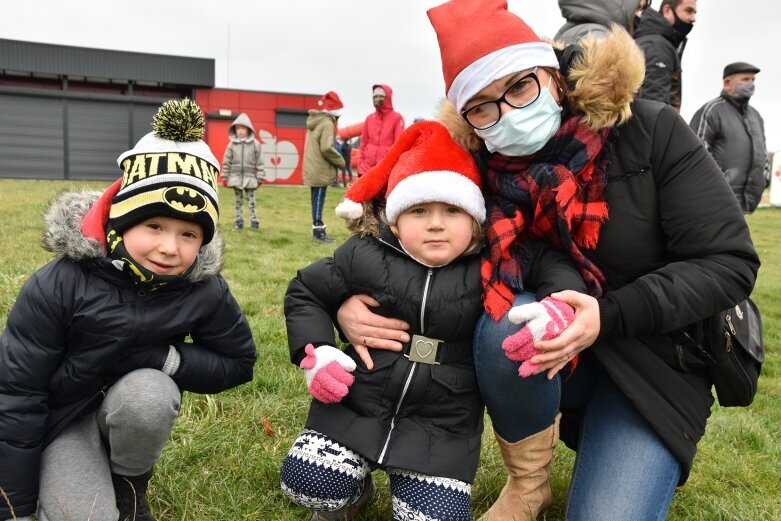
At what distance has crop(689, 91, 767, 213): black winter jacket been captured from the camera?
5762 mm

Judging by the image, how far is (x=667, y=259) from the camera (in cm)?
206

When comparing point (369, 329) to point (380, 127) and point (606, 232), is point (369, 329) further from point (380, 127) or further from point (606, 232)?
point (380, 127)

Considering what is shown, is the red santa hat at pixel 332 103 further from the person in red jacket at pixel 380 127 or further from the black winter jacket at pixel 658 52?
the black winter jacket at pixel 658 52

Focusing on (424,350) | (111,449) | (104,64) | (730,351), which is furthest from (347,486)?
(104,64)

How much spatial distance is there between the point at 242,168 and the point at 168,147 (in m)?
8.30

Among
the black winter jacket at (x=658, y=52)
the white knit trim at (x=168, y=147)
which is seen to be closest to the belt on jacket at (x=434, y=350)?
the white knit trim at (x=168, y=147)

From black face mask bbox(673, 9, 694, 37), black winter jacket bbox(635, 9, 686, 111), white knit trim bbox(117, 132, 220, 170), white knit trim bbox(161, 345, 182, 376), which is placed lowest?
white knit trim bbox(161, 345, 182, 376)

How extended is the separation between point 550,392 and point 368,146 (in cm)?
748

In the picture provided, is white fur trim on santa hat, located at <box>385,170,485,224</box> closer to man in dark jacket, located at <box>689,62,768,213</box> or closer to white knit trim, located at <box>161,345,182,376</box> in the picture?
white knit trim, located at <box>161,345,182,376</box>

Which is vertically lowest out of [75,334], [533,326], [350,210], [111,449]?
[111,449]

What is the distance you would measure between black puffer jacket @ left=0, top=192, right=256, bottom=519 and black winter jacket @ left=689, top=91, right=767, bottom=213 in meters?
4.93

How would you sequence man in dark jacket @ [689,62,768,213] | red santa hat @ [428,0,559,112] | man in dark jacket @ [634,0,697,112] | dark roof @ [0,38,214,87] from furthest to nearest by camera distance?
1. dark roof @ [0,38,214,87]
2. man in dark jacket @ [689,62,768,213]
3. man in dark jacket @ [634,0,697,112]
4. red santa hat @ [428,0,559,112]

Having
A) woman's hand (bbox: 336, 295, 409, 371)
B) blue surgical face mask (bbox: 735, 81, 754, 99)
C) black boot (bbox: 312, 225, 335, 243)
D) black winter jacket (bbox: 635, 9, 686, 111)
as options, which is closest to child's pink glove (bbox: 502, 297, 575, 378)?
woman's hand (bbox: 336, 295, 409, 371)

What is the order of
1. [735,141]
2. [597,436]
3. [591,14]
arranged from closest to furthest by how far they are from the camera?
1. [597,436]
2. [591,14]
3. [735,141]
